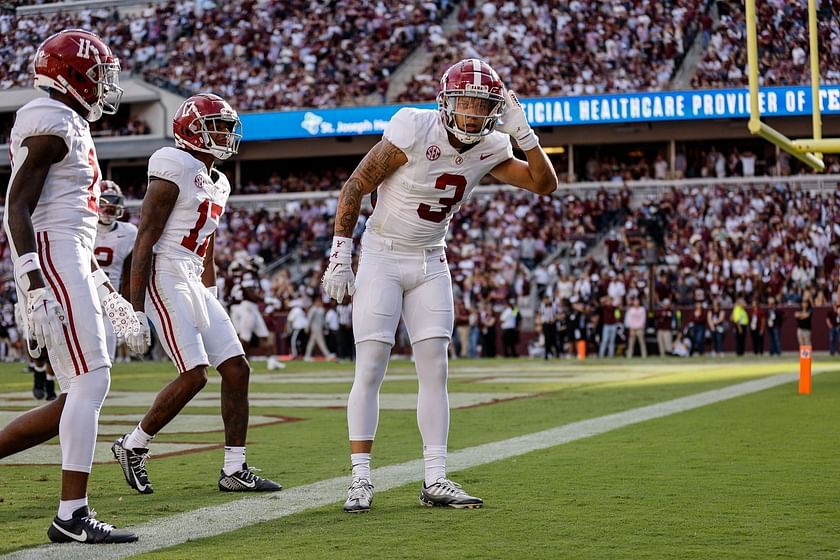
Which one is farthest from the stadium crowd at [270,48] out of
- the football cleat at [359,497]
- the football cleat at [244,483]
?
the football cleat at [359,497]

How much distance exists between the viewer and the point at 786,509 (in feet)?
17.9

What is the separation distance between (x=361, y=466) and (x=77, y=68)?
7.14 feet

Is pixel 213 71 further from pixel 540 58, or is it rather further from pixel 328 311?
pixel 328 311

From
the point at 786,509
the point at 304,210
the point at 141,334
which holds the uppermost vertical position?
the point at 304,210

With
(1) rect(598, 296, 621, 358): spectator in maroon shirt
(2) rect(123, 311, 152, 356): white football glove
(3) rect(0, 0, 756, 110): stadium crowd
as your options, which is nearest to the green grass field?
(2) rect(123, 311, 152, 356): white football glove

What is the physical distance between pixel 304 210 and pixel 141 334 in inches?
1131

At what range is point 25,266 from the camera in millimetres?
4609

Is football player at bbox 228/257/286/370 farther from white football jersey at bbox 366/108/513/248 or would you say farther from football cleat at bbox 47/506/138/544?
football cleat at bbox 47/506/138/544

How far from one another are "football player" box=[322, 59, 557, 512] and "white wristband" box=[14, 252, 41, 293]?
1425 mm

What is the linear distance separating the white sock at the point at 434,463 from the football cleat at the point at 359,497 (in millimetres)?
305

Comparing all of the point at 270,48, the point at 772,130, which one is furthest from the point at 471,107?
the point at 270,48

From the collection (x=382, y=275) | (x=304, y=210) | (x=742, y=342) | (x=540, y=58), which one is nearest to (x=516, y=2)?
(x=540, y=58)

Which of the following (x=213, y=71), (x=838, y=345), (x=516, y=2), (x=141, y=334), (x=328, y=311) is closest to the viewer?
(x=141, y=334)

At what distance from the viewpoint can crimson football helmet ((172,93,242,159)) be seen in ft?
21.5
